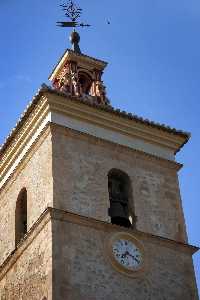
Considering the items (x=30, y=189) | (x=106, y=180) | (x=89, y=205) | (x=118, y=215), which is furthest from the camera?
(x=30, y=189)

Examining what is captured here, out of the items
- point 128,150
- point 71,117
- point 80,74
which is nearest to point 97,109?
point 71,117

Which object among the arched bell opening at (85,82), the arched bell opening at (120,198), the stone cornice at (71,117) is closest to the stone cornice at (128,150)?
the stone cornice at (71,117)

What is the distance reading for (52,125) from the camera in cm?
2466

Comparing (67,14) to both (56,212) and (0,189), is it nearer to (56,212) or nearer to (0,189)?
(0,189)

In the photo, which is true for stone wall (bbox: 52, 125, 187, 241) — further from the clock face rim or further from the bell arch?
the bell arch

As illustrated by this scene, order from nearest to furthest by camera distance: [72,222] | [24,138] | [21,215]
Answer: [72,222], [21,215], [24,138]

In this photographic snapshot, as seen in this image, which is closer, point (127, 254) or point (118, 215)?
point (127, 254)

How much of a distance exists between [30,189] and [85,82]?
5165 millimetres

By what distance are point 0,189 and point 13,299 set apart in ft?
15.2

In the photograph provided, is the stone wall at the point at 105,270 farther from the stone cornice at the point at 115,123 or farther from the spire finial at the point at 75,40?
the spire finial at the point at 75,40

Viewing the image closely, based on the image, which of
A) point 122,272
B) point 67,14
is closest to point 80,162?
point 122,272

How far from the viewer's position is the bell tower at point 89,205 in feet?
73.0

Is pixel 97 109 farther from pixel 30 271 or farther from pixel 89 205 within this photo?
pixel 30 271

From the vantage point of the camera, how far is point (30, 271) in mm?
22812
